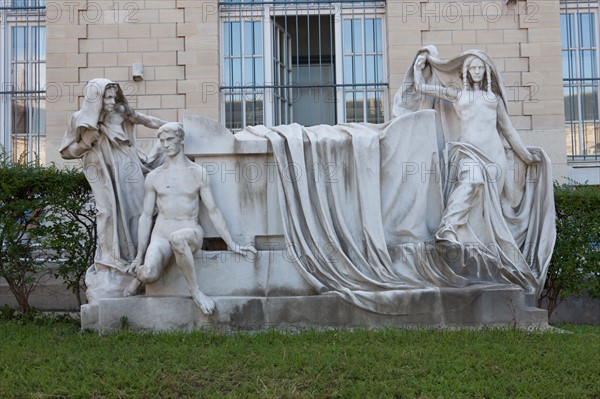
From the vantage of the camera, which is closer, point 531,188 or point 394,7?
point 531,188

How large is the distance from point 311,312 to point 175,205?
4.78 feet

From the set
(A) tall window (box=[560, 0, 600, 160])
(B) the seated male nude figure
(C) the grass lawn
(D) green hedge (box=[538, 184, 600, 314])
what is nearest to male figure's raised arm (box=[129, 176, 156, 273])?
(B) the seated male nude figure

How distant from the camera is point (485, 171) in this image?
6.93 metres

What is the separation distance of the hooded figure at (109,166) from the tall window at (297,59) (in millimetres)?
4241

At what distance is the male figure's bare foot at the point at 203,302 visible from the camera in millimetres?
6371

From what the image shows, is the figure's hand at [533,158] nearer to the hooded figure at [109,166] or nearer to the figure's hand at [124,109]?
the hooded figure at [109,166]

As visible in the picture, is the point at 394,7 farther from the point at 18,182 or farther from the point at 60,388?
the point at 60,388

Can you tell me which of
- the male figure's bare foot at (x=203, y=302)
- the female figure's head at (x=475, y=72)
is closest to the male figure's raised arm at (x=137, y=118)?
the male figure's bare foot at (x=203, y=302)

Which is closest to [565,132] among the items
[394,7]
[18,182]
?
[394,7]

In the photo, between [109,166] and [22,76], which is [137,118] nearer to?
[109,166]

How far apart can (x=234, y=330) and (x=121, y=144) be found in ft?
6.53

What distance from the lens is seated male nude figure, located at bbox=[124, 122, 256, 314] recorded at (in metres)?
6.51

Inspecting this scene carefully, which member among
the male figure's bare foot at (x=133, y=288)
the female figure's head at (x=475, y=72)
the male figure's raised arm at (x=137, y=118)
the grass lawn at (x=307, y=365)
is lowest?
the grass lawn at (x=307, y=365)

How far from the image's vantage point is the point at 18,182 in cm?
797
